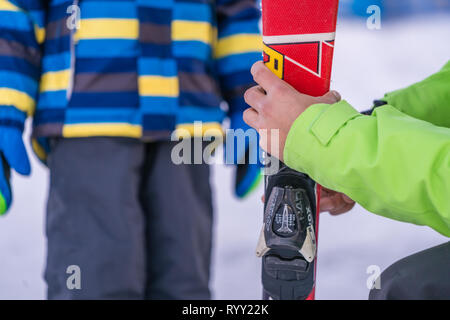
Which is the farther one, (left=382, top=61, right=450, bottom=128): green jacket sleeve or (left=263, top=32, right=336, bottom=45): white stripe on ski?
(left=382, top=61, right=450, bottom=128): green jacket sleeve

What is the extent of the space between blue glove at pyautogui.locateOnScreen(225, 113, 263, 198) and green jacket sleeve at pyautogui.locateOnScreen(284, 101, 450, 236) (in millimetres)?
608

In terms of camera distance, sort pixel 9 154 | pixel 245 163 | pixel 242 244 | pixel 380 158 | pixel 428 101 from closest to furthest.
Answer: pixel 380 158
pixel 428 101
pixel 9 154
pixel 245 163
pixel 242 244

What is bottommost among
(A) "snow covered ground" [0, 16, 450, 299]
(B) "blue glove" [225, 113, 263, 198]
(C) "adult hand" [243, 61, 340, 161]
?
(A) "snow covered ground" [0, 16, 450, 299]

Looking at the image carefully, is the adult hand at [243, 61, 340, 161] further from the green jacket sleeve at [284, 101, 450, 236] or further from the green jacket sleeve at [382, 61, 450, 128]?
the green jacket sleeve at [382, 61, 450, 128]

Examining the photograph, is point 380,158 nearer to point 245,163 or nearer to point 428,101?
point 428,101

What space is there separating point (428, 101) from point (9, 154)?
911 mm

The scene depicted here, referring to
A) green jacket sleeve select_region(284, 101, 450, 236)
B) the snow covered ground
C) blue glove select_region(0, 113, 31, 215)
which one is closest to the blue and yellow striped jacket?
blue glove select_region(0, 113, 31, 215)

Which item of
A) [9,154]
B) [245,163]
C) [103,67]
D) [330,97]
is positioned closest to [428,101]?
[330,97]

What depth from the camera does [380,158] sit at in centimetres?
73

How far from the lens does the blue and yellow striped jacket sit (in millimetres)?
1232

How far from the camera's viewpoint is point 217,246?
214cm

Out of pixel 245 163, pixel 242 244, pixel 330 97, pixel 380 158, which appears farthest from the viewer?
pixel 242 244
